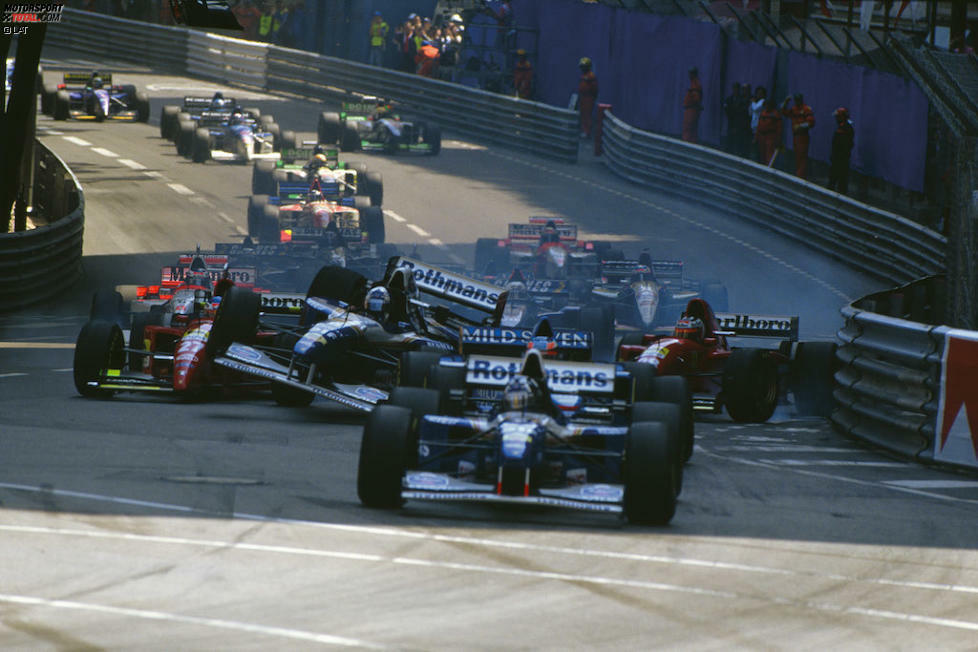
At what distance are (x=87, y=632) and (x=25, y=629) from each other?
292mm

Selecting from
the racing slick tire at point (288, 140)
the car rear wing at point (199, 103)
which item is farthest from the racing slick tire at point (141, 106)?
the racing slick tire at point (288, 140)

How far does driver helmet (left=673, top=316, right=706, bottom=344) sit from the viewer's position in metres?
17.6

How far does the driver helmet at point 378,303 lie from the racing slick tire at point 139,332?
269cm

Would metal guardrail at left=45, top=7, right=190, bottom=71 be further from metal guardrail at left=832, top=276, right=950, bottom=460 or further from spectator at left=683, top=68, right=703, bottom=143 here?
metal guardrail at left=832, top=276, right=950, bottom=460

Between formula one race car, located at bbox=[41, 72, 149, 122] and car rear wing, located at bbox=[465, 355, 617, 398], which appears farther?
formula one race car, located at bbox=[41, 72, 149, 122]

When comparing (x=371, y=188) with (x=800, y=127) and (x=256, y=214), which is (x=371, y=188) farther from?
(x=800, y=127)

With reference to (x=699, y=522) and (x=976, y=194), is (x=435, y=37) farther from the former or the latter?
(x=699, y=522)

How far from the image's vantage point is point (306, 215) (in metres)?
27.2

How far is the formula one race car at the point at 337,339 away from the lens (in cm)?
1565

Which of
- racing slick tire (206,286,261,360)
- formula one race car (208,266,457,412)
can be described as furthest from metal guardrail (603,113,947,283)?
racing slick tire (206,286,261,360)

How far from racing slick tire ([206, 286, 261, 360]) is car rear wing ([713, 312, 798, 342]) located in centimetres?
597

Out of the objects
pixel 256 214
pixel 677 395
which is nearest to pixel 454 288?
pixel 677 395

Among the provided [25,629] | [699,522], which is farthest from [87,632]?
[699,522]

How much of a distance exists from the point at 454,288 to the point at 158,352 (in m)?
3.25
